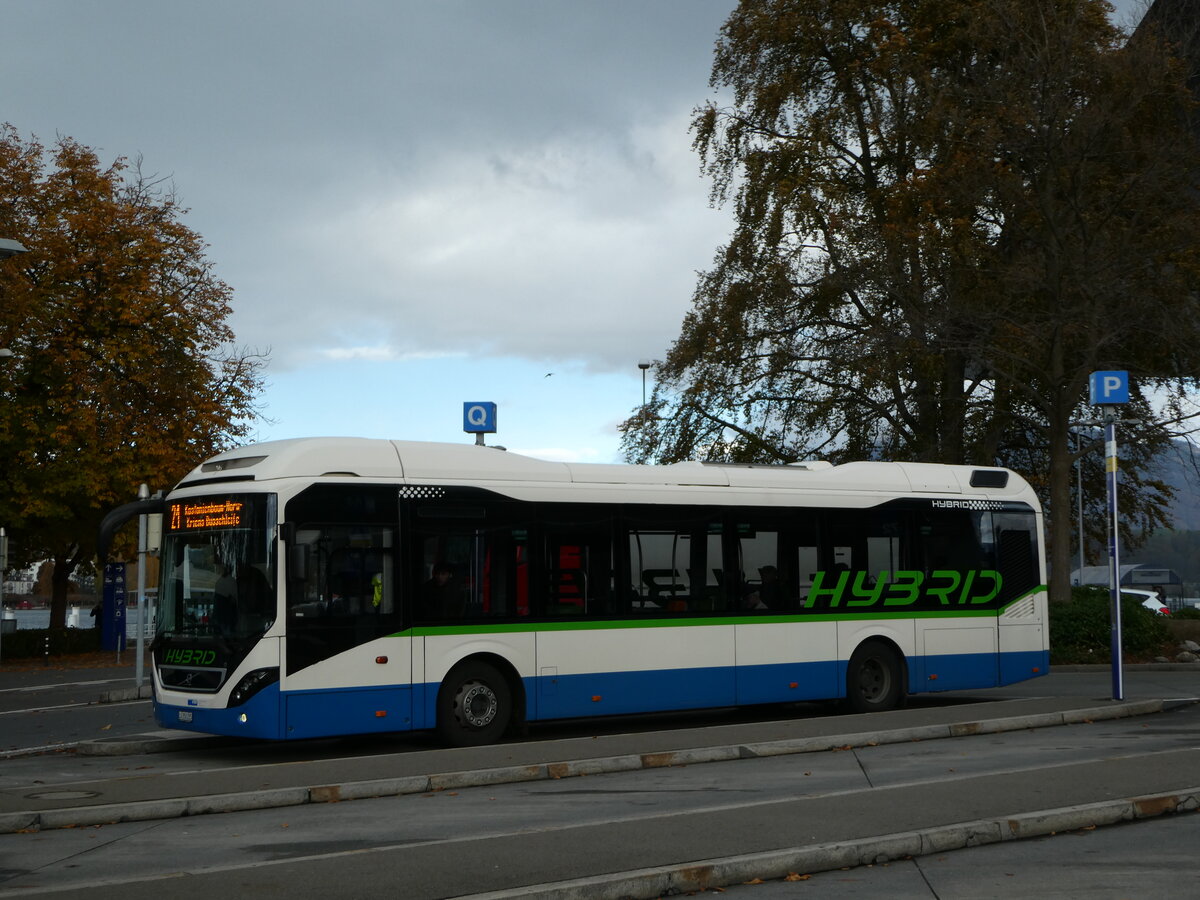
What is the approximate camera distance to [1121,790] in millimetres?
10609

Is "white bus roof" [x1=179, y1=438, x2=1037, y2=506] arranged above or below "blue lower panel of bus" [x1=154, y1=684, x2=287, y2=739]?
above

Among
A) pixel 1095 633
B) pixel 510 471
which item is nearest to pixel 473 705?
pixel 510 471

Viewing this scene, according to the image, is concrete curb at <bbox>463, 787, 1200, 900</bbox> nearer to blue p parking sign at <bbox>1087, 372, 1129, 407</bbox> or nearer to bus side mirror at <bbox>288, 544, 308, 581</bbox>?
bus side mirror at <bbox>288, 544, 308, 581</bbox>

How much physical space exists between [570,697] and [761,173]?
67.9ft

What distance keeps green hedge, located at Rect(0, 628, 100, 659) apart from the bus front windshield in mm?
28211

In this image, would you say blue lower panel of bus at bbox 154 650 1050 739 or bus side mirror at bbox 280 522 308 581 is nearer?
blue lower panel of bus at bbox 154 650 1050 739

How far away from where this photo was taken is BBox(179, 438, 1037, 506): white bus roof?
1405 centimetres

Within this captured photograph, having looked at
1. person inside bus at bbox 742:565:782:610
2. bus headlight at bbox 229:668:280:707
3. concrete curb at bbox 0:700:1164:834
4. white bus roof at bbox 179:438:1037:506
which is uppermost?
white bus roof at bbox 179:438:1037:506

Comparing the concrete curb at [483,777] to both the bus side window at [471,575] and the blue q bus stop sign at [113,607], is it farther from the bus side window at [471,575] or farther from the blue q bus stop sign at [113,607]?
the blue q bus stop sign at [113,607]

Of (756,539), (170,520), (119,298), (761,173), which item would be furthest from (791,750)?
(119,298)

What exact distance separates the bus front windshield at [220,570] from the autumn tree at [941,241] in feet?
54.4

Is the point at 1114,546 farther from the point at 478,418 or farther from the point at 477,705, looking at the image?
the point at 478,418

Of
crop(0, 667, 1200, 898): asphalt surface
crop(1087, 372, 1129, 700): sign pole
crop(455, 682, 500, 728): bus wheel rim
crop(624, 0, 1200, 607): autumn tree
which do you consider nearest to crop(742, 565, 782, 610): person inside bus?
crop(0, 667, 1200, 898): asphalt surface

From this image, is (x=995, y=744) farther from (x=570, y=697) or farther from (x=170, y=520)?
(x=170, y=520)
